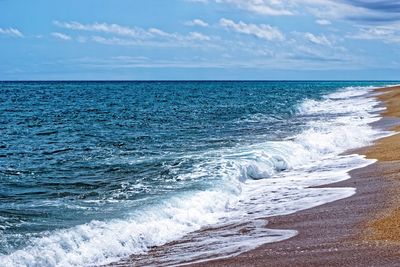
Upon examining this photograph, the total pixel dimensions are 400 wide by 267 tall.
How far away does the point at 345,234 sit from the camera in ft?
33.3

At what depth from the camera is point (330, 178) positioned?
16812mm

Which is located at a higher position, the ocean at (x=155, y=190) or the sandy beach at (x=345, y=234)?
the sandy beach at (x=345, y=234)

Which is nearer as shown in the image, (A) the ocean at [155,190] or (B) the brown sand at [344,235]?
(B) the brown sand at [344,235]

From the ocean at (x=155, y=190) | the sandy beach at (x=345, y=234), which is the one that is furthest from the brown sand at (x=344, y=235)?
the ocean at (x=155, y=190)

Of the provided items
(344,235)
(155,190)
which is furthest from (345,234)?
(155,190)

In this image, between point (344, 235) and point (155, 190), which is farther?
point (155, 190)

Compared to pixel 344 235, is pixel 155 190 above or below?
below

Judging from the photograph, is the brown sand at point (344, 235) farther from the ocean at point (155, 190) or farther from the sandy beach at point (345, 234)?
the ocean at point (155, 190)

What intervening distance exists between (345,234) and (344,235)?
0.26 feet

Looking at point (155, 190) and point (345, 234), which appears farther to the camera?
point (155, 190)

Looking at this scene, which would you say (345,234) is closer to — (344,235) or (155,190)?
(344,235)

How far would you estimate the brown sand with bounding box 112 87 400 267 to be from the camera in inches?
343

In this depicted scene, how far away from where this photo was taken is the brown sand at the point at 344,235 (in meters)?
8.70

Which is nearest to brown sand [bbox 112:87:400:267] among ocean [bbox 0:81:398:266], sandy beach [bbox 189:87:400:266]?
sandy beach [bbox 189:87:400:266]
